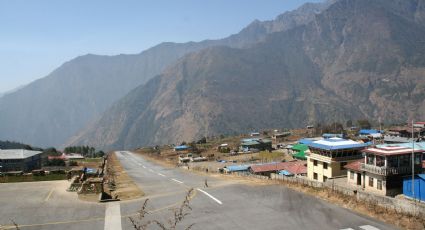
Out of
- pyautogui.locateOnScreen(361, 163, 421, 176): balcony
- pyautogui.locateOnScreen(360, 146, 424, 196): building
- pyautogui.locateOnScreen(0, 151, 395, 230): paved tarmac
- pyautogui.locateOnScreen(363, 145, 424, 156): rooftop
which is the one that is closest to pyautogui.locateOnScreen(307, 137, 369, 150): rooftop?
pyautogui.locateOnScreen(363, 145, 424, 156): rooftop

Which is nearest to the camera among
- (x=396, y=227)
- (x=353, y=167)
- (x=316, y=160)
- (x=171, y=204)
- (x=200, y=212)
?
(x=396, y=227)

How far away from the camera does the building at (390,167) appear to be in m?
40.2

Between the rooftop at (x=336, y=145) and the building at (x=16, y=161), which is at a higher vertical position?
the rooftop at (x=336, y=145)

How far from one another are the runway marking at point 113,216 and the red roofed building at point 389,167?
25974 millimetres

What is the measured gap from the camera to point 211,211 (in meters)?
27.5

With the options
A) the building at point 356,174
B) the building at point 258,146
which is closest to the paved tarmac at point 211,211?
the building at point 356,174

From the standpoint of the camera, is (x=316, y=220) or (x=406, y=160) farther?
(x=406, y=160)

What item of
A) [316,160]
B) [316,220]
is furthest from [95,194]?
[316,160]

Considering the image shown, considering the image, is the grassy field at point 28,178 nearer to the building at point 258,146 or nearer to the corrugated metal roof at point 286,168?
the corrugated metal roof at point 286,168

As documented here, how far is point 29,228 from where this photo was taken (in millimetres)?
25531

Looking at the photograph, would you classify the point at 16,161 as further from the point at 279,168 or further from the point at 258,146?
the point at 258,146

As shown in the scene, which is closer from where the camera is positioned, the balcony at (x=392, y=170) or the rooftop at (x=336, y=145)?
the balcony at (x=392, y=170)

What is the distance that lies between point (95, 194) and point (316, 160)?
33461 mm

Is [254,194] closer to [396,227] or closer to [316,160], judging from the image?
[396,227]
